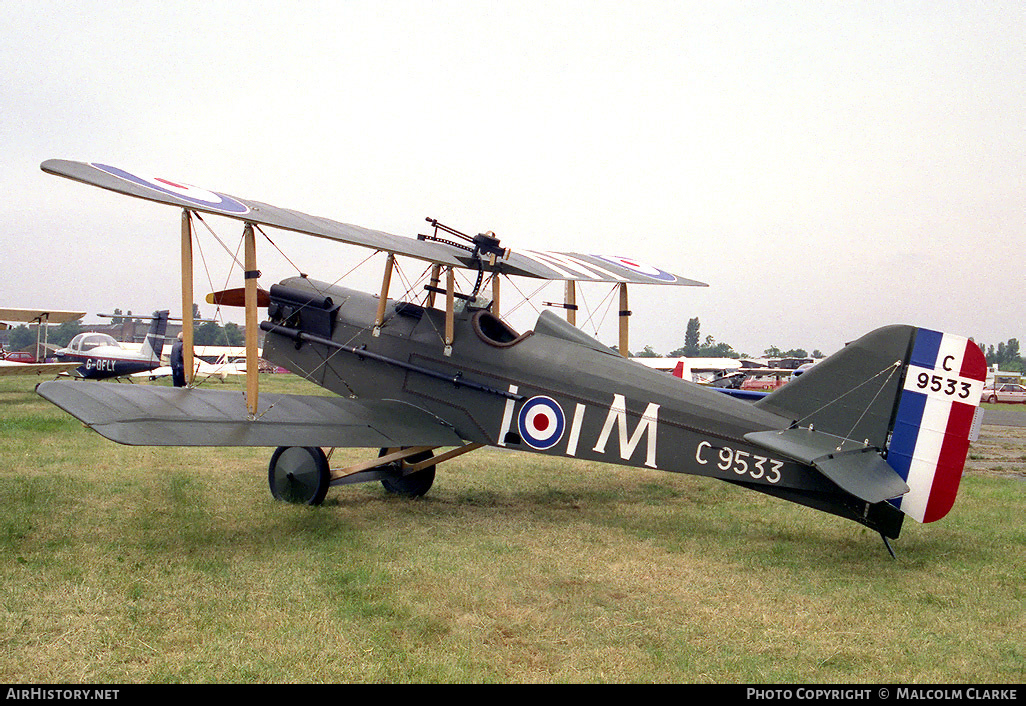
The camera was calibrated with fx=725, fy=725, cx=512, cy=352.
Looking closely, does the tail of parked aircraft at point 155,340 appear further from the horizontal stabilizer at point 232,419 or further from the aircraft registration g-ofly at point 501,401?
the horizontal stabilizer at point 232,419

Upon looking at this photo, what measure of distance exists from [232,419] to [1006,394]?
1795 inches

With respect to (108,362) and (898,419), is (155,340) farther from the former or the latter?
(898,419)

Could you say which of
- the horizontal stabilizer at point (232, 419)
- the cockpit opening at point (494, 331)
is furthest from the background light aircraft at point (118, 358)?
the cockpit opening at point (494, 331)

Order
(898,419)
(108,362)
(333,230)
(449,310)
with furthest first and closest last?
(108,362)
(449,310)
(333,230)
(898,419)

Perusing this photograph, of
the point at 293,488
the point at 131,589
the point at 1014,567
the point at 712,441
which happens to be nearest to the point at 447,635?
the point at 131,589

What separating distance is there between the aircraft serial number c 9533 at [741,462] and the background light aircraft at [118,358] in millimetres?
17410

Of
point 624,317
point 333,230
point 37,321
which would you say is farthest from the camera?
point 37,321

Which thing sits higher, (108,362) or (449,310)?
(449,310)

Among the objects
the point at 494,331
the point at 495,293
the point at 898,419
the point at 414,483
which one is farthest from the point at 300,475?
the point at 898,419

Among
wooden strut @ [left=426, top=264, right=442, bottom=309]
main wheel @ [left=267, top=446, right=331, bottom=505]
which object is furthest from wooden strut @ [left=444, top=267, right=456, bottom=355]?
main wheel @ [left=267, top=446, right=331, bottom=505]

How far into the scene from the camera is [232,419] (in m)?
6.07

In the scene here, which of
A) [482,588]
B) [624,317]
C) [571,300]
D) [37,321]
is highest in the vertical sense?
[571,300]

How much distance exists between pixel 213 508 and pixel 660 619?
14.5 feet

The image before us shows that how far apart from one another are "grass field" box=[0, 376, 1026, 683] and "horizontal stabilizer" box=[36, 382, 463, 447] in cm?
77
